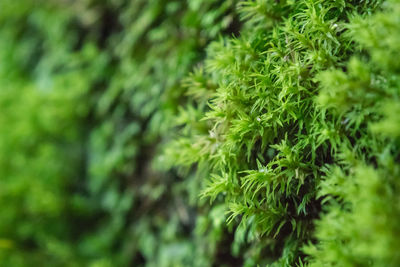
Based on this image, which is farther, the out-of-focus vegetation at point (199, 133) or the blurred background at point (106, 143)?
the blurred background at point (106, 143)

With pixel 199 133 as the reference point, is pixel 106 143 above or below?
below

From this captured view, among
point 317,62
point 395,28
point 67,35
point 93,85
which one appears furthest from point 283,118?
point 67,35

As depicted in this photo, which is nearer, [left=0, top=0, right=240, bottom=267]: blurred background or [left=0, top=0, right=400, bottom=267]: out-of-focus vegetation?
[left=0, top=0, right=400, bottom=267]: out-of-focus vegetation

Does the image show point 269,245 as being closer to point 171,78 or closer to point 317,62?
point 317,62

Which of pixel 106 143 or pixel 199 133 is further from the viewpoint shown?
pixel 106 143
